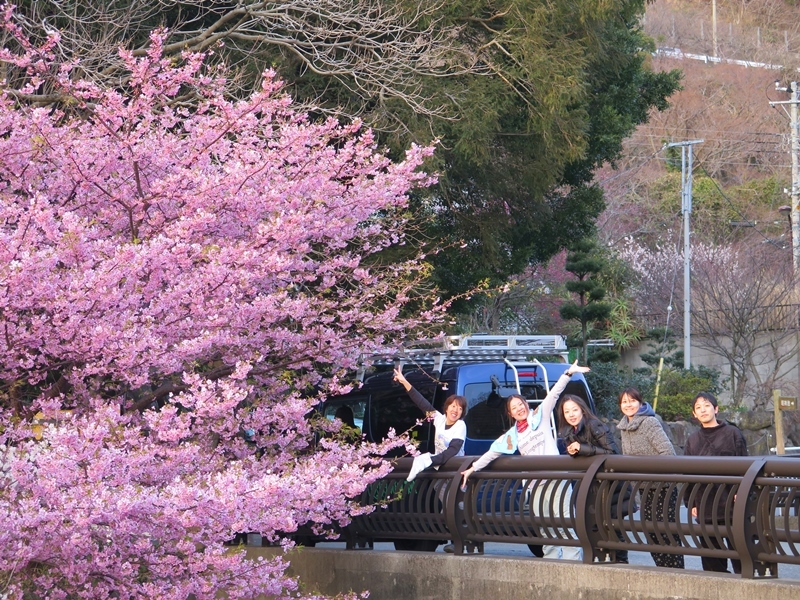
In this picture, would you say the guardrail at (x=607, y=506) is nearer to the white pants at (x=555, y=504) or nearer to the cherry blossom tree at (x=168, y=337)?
the white pants at (x=555, y=504)

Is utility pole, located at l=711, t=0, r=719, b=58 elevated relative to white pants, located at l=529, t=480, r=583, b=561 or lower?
elevated

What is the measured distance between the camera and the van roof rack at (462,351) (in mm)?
12977

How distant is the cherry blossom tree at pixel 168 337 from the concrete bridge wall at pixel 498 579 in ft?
2.18

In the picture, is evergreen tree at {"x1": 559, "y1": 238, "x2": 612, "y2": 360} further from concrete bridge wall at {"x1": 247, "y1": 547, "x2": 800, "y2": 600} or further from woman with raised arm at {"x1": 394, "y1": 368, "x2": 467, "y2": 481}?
woman with raised arm at {"x1": 394, "y1": 368, "x2": 467, "y2": 481}

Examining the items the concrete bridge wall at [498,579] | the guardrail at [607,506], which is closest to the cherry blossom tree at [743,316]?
the concrete bridge wall at [498,579]

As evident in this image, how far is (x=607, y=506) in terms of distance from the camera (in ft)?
28.1

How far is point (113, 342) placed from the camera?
869 cm

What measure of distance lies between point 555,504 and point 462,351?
12.2 ft

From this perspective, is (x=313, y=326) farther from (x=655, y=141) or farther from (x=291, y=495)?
(x=655, y=141)

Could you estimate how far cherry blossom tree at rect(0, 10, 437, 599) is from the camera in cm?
817

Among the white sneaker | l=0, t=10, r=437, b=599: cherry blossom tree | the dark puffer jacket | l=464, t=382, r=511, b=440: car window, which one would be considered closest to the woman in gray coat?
the dark puffer jacket

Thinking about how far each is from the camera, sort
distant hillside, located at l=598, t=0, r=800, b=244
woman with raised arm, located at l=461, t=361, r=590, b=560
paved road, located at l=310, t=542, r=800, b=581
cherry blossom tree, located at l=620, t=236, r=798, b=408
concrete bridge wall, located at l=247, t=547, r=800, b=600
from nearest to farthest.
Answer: concrete bridge wall, located at l=247, t=547, r=800, b=600 → woman with raised arm, located at l=461, t=361, r=590, b=560 → paved road, located at l=310, t=542, r=800, b=581 → cherry blossom tree, located at l=620, t=236, r=798, b=408 → distant hillside, located at l=598, t=0, r=800, b=244

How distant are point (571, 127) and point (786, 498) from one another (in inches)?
354

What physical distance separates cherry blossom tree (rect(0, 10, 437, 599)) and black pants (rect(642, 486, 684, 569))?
2153mm
